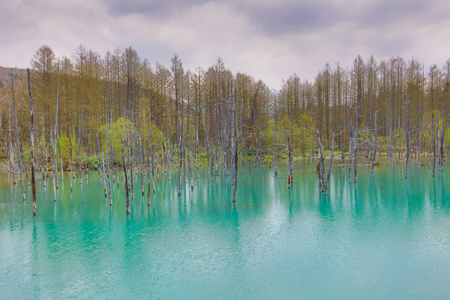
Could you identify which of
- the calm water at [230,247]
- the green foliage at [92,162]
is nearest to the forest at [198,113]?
the green foliage at [92,162]

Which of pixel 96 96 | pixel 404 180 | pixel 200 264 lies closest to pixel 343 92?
pixel 404 180

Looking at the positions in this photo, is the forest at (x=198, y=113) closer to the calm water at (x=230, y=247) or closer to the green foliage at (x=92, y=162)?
the green foliage at (x=92, y=162)

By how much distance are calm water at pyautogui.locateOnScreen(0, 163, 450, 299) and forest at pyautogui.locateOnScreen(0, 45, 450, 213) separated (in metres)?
9.23

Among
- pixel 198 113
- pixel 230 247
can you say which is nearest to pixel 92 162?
pixel 198 113

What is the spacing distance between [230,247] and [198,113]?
30293mm

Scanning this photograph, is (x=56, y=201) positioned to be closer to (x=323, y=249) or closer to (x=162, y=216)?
(x=162, y=216)

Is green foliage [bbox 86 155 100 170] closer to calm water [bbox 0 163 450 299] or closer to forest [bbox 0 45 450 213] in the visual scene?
forest [bbox 0 45 450 213]

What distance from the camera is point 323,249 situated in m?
10.6

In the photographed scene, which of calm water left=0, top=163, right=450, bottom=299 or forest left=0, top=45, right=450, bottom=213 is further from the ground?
forest left=0, top=45, right=450, bottom=213

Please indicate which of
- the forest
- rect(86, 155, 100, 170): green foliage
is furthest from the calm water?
rect(86, 155, 100, 170): green foliage

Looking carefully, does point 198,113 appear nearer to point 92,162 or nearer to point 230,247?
point 92,162

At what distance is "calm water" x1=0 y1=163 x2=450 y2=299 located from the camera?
26.5 ft

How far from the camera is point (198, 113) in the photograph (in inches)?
1575

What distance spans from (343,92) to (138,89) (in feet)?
112
